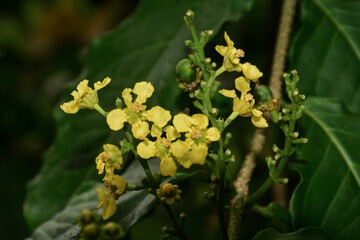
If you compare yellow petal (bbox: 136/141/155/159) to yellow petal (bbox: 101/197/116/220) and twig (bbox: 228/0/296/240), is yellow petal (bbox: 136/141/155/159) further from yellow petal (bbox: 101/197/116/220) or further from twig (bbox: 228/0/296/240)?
twig (bbox: 228/0/296/240)

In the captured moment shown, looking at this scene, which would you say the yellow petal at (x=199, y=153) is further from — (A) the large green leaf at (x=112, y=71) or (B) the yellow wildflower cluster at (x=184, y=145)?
(A) the large green leaf at (x=112, y=71)

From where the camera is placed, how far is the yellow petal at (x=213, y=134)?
875 mm

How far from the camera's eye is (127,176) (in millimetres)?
1222

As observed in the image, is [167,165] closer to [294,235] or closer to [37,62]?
[294,235]

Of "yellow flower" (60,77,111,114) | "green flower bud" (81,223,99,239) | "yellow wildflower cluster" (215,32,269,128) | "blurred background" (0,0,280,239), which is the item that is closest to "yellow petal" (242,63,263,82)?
"yellow wildflower cluster" (215,32,269,128)

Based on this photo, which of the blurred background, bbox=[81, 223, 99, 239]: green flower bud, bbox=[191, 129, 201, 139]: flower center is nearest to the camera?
bbox=[81, 223, 99, 239]: green flower bud

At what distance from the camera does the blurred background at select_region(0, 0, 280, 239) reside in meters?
2.69

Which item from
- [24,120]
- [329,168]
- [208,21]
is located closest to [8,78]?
[24,120]

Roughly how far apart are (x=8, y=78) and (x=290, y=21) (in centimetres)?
219

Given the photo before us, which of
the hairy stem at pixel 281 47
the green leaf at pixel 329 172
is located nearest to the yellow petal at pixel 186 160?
the green leaf at pixel 329 172

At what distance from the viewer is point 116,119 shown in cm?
A: 93

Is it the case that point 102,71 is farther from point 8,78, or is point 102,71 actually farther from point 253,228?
point 8,78

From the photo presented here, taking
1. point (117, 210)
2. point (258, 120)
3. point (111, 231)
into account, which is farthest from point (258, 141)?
point (111, 231)

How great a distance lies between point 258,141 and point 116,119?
493 mm
